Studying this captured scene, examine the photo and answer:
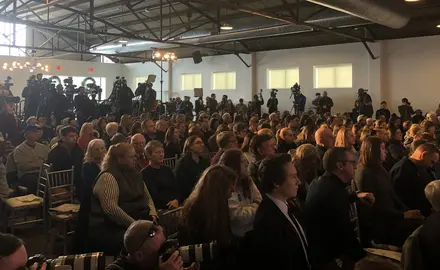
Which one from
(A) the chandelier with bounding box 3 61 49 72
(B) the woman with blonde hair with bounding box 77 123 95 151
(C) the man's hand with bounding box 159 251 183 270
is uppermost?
(A) the chandelier with bounding box 3 61 49 72

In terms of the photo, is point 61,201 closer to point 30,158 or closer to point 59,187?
point 59,187

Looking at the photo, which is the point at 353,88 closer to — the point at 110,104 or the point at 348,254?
the point at 110,104

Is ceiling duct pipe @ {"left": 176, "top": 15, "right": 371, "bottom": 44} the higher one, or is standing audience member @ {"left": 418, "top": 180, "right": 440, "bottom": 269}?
ceiling duct pipe @ {"left": 176, "top": 15, "right": 371, "bottom": 44}

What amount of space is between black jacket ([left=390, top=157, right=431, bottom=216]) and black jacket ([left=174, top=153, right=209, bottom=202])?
6.35 ft

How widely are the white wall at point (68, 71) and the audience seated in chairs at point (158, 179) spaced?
1772 cm

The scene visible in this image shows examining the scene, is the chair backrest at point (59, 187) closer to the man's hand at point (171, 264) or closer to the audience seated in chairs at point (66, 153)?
the audience seated in chairs at point (66, 153)

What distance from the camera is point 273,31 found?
43.1ft

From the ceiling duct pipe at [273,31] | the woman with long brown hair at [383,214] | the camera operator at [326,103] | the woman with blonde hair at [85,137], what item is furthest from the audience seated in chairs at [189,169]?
the camera operator at [326,103]

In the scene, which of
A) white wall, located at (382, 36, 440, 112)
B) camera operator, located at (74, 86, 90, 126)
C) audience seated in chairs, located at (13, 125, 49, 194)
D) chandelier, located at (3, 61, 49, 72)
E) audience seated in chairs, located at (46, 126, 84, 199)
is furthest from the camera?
chandelier, located at (3, 61, 49, 72)

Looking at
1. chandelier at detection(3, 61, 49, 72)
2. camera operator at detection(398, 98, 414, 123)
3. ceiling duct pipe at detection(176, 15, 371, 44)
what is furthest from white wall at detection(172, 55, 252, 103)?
camera operator at detection(398, 98, 414, 123)

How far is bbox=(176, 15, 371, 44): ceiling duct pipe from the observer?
463 inches

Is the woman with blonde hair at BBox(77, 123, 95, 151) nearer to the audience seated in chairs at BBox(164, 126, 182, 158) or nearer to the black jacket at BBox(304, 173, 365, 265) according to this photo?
the audience seated in chairs at BBox(164, 126, 182, 158)

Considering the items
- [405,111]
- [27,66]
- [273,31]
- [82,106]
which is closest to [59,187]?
[82,106]

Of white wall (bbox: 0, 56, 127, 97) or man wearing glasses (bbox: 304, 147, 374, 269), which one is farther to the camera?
white wall (bbox: 0, 56, 127, 97)
